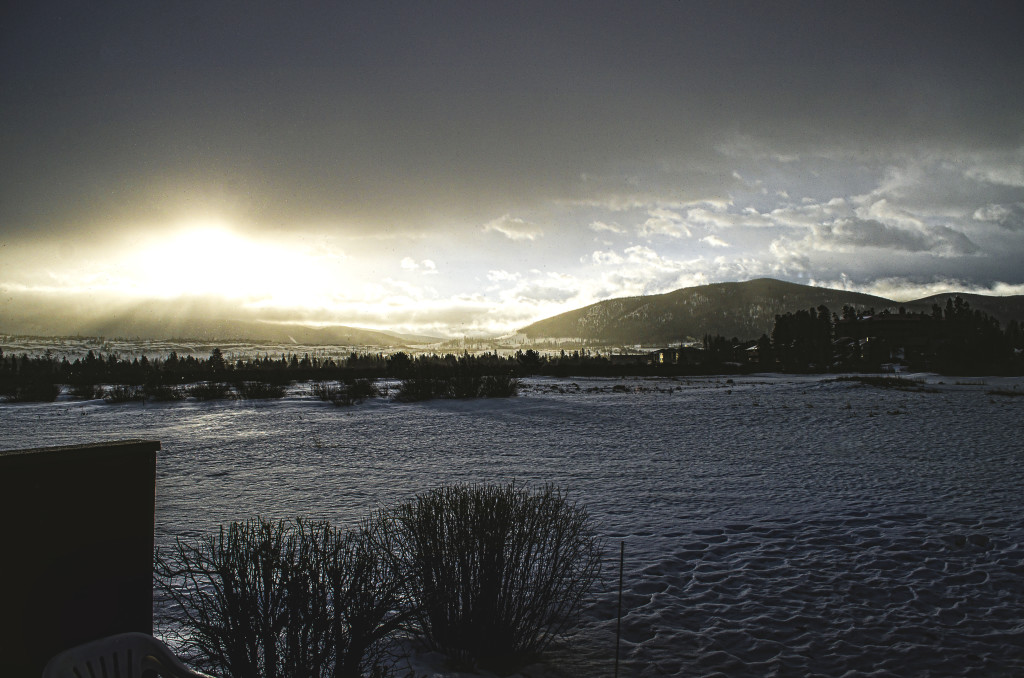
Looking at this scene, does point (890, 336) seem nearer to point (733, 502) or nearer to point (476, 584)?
point (733, 502)

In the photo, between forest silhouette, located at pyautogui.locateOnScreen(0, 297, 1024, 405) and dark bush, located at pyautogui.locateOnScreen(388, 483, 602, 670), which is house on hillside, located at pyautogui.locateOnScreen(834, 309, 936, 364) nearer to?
forest silhouette, located at pyautogui.locateOnScreen(0, 297, 1024, 405)

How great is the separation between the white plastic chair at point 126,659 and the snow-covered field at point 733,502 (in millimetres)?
2174

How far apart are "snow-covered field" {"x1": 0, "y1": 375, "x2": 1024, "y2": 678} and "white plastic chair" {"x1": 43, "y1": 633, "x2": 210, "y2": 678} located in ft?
7.13

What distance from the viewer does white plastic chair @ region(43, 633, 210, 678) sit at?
246 cm

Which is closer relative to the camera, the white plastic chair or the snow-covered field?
the white plastic chair

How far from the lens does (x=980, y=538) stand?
7387 mm

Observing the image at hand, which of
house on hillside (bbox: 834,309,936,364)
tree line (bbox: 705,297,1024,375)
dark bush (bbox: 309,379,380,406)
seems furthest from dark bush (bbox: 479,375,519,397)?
house on hillside (bbox: 834,309,936,364)

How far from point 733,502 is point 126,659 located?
9386 millimetres

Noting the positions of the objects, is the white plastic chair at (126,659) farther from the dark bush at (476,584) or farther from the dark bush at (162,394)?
the dark bush at (162,394)

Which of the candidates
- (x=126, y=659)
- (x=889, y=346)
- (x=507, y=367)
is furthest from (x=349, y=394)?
(x=889, y=346)

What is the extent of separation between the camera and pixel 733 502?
9.75 meters

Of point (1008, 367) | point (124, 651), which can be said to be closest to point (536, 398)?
Result: point (124, 651)

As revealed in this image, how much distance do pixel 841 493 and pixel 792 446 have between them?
5.90m

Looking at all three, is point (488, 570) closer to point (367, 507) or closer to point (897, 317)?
point (367, 507)
